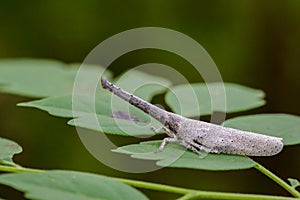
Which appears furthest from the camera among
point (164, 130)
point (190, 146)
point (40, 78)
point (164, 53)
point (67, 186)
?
point (164, 53)

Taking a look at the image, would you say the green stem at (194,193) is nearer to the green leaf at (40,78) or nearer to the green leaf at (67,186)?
the green leaf at (67,186)

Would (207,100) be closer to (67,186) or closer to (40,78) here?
(40,78)

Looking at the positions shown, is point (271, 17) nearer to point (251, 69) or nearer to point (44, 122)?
point (251, 69)

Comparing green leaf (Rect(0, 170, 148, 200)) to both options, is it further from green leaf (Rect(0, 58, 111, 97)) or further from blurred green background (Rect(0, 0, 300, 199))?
blurred green background (Rect(0, 0, 300, 199))

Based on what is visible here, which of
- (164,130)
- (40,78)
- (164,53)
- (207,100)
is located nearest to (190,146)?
(164,130)

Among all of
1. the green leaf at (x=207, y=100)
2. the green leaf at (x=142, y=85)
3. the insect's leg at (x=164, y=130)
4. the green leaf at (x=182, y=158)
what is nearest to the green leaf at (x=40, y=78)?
the green leaf at (x=142, y=85)

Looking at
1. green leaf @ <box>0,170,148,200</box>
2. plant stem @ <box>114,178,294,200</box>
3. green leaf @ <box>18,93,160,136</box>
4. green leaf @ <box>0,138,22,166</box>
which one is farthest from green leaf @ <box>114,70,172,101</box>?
green leaf @ <box>0,170,148,200</box>
